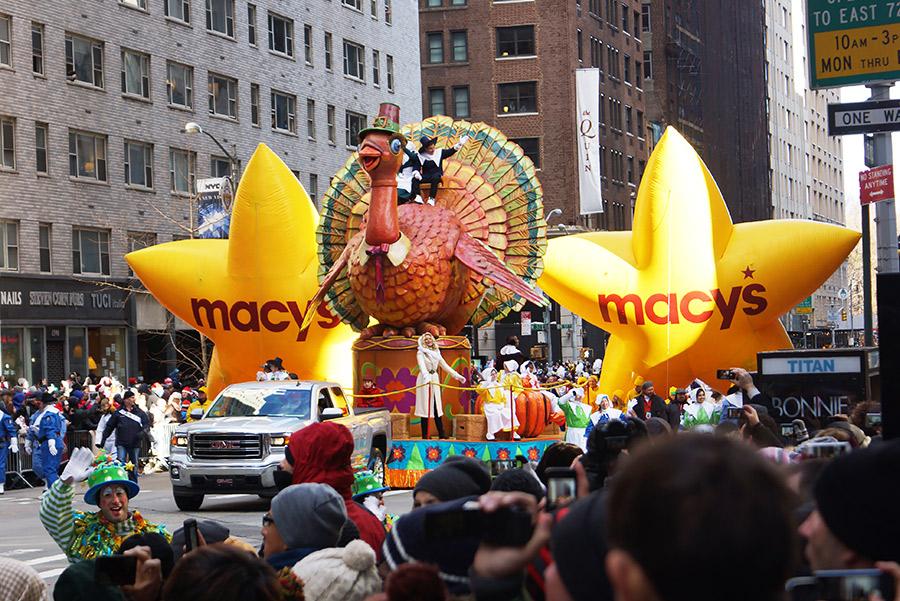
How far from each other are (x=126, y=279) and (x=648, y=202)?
2304cm

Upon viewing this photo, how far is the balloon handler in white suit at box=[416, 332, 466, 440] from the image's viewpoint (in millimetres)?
22453

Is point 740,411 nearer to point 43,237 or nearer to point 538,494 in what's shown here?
point 538,494

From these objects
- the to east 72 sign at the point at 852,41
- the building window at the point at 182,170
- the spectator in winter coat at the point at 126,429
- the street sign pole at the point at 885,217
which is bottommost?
the spectator in winter coat at the point at 126,429

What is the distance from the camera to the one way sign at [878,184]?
11.1 metres

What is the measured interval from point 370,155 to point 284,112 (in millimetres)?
→ 34391

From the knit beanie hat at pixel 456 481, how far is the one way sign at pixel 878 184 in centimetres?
646

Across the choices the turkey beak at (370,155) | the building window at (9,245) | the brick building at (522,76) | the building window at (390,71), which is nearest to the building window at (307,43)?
the building window at (390,71)

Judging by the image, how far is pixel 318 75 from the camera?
58312mm

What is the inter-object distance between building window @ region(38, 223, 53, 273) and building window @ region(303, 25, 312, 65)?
56.9ft

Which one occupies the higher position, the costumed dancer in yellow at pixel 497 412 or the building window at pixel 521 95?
the building window at pixel 521 95

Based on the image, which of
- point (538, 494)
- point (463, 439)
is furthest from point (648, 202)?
point (538, 494)

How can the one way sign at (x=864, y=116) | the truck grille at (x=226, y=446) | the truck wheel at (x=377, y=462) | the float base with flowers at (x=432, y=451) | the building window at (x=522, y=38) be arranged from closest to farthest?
the one way sign at (x=864, y=116)
the truck grille at (x=226, y=446)
the truck wheel at (x=377, y=462)
the float base with flowers at (x=432, y=451)
the building window at (x=522, y=38)

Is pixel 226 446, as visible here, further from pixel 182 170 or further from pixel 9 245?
pixel 182 170

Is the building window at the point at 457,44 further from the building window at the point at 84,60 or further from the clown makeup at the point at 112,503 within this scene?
the clown makeup at the point at 112,503
